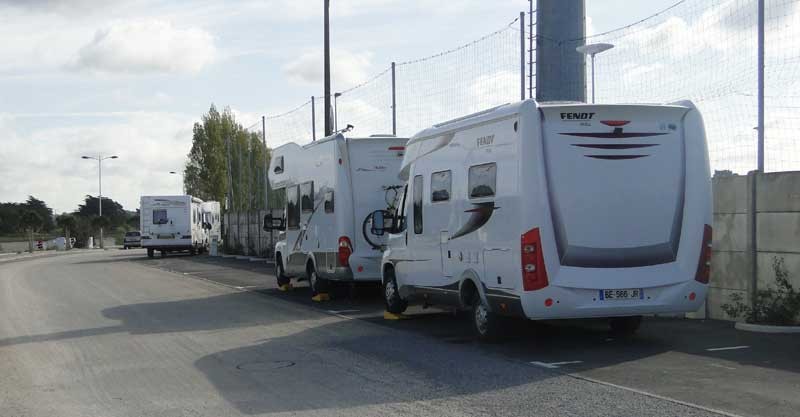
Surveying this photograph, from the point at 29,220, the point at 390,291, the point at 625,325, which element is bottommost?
the point at 625,325

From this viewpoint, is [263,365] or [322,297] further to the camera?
[322,297]

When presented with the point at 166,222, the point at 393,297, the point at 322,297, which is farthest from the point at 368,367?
the point at 166,222

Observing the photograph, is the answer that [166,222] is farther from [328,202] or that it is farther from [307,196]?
[328,202]

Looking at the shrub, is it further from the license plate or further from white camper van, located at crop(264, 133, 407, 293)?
white camper van, located at crop(264, 133, 407, 293)

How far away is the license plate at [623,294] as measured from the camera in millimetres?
10555

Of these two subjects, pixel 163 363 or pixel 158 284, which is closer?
pixel 163 363

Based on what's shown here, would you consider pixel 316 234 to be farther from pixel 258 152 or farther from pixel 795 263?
pixel 258 152

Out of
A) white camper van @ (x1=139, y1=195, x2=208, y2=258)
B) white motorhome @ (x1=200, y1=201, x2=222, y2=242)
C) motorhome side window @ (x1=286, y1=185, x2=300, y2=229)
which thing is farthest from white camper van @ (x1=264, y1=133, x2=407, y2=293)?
white motorhome @ (x1=200, y1=201, x2=222, y2=242)

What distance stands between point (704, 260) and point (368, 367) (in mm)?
4071

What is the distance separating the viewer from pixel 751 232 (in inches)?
489

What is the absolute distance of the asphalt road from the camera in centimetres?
816

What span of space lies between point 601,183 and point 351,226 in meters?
7.70

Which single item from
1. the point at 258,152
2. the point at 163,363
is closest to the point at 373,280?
the point at 163,363

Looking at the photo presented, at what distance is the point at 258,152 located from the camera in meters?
41.4
